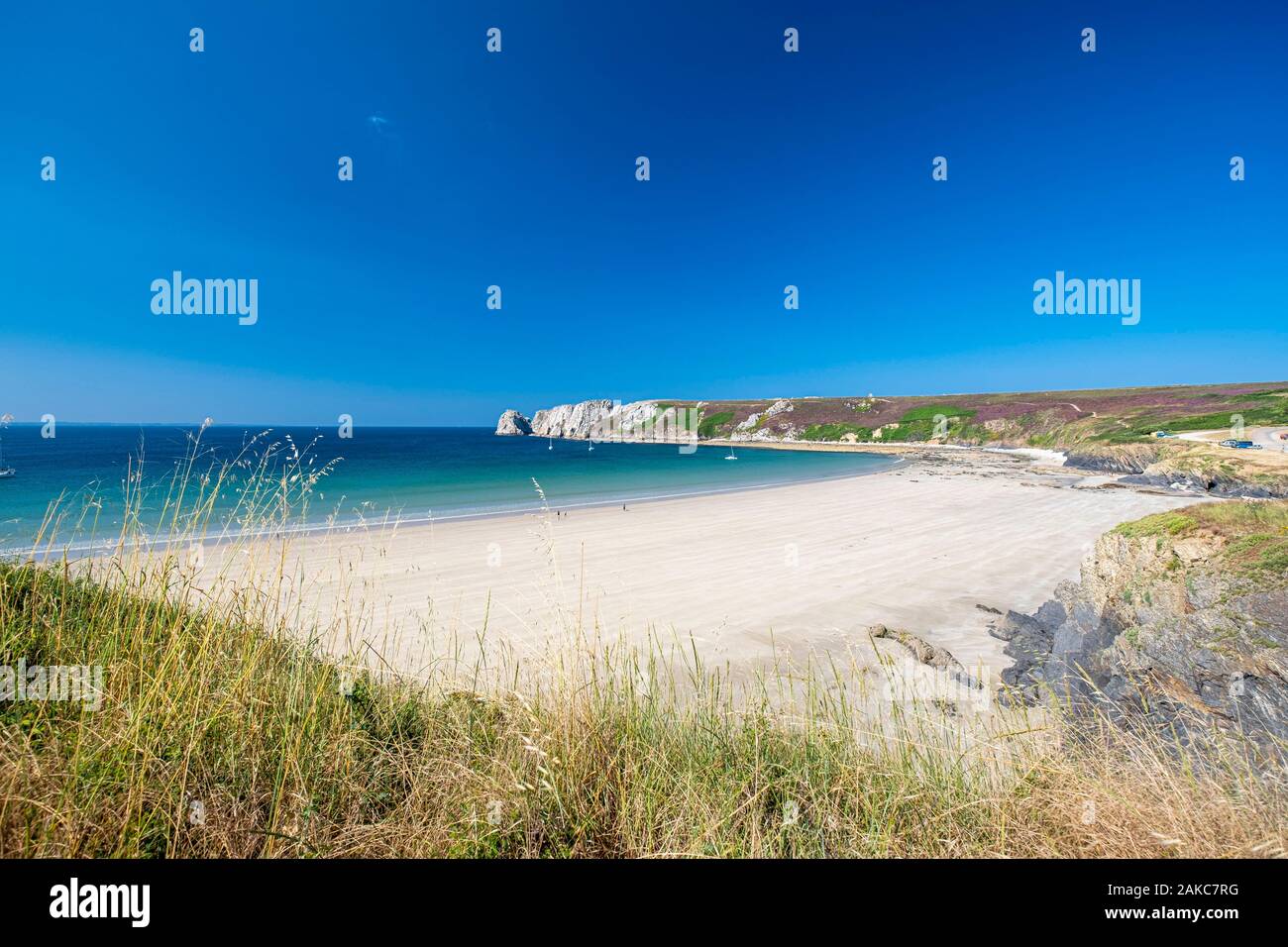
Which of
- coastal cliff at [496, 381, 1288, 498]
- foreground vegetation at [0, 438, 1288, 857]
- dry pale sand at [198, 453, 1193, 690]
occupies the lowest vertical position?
dry pale sand at [198, 453, 1193, 690]

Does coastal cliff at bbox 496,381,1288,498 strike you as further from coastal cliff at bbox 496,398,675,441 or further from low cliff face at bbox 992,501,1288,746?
low cliff face at bbox 992,501,1288,746

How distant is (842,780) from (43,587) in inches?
240

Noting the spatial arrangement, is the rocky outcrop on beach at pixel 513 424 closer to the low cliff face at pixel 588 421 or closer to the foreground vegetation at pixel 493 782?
the low cliff face at pixel 588 421

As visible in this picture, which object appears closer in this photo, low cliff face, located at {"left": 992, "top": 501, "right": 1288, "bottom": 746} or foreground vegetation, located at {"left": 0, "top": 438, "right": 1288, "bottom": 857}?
foreground vegetation, located at {"left": 0, "top": 438, "right": 1288, "bottom": 857}

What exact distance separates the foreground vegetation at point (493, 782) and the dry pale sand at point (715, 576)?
2.20 feet

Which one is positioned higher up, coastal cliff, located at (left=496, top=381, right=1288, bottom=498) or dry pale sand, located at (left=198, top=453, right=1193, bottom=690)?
coastal cliff, located at (left=496, top=381, right=1288, bottom=498)

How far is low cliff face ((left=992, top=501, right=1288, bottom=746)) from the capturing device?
4293 millimetres

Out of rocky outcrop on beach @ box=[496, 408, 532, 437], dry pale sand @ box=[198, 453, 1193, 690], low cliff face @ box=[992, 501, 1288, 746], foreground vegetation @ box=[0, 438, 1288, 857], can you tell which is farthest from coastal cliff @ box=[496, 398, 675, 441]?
foreground vegetation @ box=[0, 438, 1288, 857]

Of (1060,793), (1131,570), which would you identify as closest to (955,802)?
(1060,793)

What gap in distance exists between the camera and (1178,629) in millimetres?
5238

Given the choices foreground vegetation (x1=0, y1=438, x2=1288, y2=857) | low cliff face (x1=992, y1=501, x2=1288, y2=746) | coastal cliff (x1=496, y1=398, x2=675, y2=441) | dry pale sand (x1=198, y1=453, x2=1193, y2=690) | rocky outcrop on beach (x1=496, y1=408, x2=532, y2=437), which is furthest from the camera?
rocky outcrop on beach (x1=496, y1=408, x2=532, y2=437)

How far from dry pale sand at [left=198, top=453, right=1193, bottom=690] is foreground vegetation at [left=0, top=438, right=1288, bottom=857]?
671mm

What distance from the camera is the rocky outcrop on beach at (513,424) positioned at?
528 ft

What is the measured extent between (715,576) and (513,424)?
15650 cm
